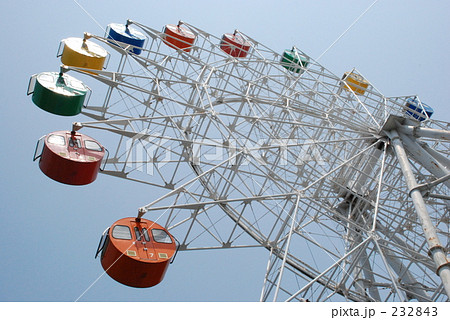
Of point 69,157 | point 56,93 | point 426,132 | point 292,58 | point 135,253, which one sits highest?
point 426,132

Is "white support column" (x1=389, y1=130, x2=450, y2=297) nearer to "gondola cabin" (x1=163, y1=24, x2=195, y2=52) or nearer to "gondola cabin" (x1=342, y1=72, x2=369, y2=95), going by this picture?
"gondola cabin" (x1=342, y1=72, x2=369, y2=95)

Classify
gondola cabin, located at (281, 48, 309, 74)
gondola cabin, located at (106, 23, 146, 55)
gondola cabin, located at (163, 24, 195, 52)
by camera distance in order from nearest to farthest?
gondola cabin, located at (106, 23, 146, 55) < gondola cabin, located at (163, 24, 195, 52) < gondola cabin, located at (281, 48, 309, 74)

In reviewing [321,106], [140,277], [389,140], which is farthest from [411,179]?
[321,106]

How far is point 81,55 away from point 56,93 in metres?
5.47

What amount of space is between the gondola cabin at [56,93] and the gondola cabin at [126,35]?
7.93 m

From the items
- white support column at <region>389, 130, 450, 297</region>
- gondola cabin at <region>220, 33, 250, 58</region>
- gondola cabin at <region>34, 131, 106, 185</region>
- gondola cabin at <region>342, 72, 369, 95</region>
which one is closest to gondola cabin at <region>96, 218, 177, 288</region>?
gondola cabin at <region>34, 131, 106, 185</region>

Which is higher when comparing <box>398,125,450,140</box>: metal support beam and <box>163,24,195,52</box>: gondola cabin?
<box>398,125,450,140</box>: metal support beam

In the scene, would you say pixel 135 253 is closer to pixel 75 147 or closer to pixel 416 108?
pixel 75 147

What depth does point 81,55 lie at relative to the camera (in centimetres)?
2595

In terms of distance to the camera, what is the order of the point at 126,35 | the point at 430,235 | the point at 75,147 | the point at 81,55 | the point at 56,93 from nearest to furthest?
the point at 430,235 < the point at 75,147 < the point at 56,93 < the point at 81,55 < the point at 126,35

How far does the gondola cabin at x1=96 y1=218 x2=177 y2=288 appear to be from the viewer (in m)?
17.5

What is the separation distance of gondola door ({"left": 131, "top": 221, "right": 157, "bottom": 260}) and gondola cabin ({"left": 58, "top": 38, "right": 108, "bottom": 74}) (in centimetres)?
1014

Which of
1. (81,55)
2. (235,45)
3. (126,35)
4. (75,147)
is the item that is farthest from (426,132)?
(235,45)
